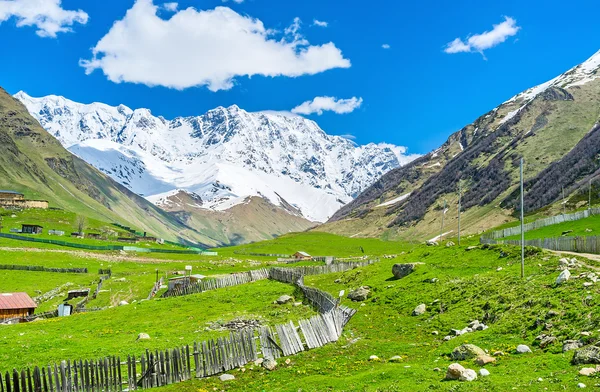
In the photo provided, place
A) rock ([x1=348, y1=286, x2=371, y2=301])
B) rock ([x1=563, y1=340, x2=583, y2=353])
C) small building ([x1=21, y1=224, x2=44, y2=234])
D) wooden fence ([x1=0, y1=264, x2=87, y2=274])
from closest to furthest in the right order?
rock ([x1=563, y1=340, x2=583, y2=353]) → rock ([x1=348, y1=286, x2=371, y2=301]) → wooden fence ([x1=0, y1=264, x2=87, y2=274]) → small building ([x1=21, y1=224, x2=44, y2=234])

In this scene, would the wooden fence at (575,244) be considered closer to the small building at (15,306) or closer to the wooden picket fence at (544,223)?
the wooden picket fence at (544,223)

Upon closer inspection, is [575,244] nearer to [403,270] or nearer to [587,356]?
[403,270]

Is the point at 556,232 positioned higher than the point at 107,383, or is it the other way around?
the point at 556,232

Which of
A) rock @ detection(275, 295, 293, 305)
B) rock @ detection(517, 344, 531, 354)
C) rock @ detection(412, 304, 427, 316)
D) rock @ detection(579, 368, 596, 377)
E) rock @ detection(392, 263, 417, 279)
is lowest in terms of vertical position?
rock @ detection(275, 295, 293, 305)

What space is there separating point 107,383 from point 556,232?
67.0 meters

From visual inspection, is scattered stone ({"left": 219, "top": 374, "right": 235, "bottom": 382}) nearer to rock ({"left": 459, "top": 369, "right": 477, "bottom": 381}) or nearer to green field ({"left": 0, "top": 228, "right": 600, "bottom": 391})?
green field ({"left": 0, "top": 228, "right": 600, "bottom": 391})

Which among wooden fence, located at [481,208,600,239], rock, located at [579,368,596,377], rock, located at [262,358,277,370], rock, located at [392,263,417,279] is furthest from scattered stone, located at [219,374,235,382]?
wooden fence, located at [481,208,600,239]

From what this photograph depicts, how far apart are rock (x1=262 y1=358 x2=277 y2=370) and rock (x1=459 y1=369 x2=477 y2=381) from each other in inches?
473

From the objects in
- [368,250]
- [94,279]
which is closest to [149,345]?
[94,279]

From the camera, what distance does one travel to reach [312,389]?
78.6 ft

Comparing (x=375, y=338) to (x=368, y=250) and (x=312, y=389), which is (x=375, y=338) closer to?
(x=312, y=389)

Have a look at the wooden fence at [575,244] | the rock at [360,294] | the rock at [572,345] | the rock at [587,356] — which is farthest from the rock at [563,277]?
the rock at [360,294]

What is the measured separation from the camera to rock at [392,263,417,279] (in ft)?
193

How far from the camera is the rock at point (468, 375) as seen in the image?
21430 millimetres
